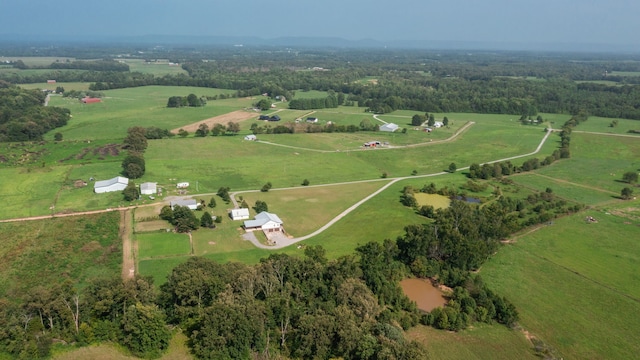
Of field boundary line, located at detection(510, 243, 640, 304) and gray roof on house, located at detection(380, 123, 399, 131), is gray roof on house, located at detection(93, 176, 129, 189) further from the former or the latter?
gray roof on house, located at detection(380, 123, 399, 131)

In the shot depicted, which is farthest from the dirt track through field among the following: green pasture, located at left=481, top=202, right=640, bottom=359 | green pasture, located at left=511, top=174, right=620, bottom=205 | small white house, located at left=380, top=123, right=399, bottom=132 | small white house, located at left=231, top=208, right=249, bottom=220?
small white house, located at left=380, top=123, right=399, bottom=132

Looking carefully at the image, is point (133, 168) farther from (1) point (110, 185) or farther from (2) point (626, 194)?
(2) point (626, 194)

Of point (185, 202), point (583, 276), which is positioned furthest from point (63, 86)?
point (583, 276)

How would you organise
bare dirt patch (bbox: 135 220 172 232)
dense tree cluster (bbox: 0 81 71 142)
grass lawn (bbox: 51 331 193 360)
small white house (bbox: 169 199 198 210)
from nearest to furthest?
1. grass lawn (bbox: 51 331 193 360)
2. bare dirt patch (bbox: 135 220 172 232)
3. small white house (bbox: 169 199 198 210)
4. dense tree cluster (bbox: 0 81 71 142)

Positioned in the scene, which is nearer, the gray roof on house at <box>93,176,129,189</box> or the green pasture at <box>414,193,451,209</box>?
the gray roof on house at <box>93,176,129,189</box>

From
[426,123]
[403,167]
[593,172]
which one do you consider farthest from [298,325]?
[426,123]

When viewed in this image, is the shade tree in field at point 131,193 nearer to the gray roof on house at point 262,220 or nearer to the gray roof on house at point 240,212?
the gray roof on house at point 240,212
